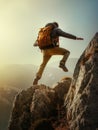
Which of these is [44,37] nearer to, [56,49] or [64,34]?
[56,49]

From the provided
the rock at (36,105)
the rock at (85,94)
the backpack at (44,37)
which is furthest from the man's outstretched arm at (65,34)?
the rock at (36,105)

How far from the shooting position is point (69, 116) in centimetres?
1476

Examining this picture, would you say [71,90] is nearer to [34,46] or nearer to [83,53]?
[83,53]

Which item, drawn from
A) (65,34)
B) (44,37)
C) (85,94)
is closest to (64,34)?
(65,34)

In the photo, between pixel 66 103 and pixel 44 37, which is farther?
pixel 44 37

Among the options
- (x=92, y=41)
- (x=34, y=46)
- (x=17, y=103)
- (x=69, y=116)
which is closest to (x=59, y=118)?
(x=69, y=116)

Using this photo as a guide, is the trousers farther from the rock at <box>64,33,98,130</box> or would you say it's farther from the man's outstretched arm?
the rock at <box>64,33,98,130</box>

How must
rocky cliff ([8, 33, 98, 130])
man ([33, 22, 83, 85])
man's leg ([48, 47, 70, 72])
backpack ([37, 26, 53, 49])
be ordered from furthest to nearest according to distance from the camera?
backpack ([37, 26, 53, 49]), man's leg ([48, 47, 70, 72]), man ([33, 22, 83, 85]), rocky cliff ([8, 33, 98, 130])

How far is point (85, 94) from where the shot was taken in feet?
44.6

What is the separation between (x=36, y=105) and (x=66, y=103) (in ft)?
5.62

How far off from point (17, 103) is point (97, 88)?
6274 mm

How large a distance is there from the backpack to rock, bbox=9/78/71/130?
2.55m

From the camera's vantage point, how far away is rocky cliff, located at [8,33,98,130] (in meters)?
13.2

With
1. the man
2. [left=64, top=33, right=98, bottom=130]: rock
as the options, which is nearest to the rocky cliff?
[left=64, top=33, right=98, bottom=130]: rock
